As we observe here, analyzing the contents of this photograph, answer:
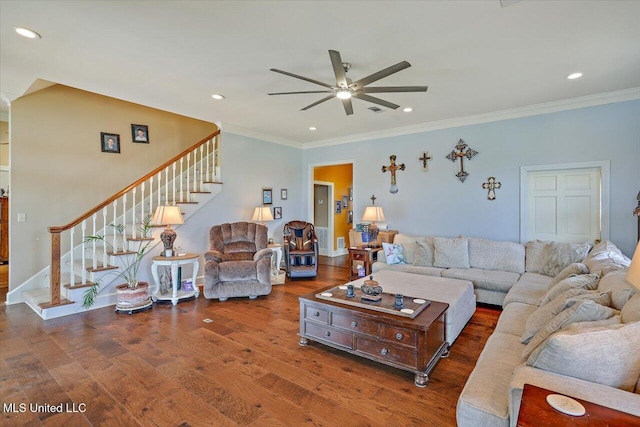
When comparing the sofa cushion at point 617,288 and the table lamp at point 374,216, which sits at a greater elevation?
the table lamp at point 374,216

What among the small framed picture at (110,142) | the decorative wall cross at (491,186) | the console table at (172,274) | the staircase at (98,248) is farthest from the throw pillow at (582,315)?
the small framed picture at (110,142)

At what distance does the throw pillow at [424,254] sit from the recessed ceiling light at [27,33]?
4.95 m

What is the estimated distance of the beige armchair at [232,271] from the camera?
4223 millimetres

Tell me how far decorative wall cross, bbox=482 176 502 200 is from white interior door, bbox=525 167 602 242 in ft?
1.42

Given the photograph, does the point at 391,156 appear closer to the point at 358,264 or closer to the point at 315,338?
the point at 358,264

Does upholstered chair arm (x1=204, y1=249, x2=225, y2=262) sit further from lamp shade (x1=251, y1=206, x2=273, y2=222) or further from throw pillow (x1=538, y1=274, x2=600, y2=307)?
throw pillow (x1=538, y1=274, x2=600, y2=307)

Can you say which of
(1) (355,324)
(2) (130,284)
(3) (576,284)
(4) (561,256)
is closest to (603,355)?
(3) (576,284)

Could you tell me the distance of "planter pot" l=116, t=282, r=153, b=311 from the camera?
379 centimetres

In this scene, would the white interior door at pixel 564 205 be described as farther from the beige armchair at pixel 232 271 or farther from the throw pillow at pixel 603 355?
the beige armchair at pixel 232 271

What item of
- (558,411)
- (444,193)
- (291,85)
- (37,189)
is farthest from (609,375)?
(37,189)

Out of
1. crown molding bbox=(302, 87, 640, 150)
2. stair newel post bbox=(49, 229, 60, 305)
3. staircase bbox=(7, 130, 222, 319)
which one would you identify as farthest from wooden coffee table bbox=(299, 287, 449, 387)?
crown molding bbox=(302, 87, 640, 150)

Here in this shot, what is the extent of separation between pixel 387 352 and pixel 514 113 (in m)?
4.17

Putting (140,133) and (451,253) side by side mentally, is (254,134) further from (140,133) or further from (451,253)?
(451,253)

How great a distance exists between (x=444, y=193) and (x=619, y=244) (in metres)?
2.32
